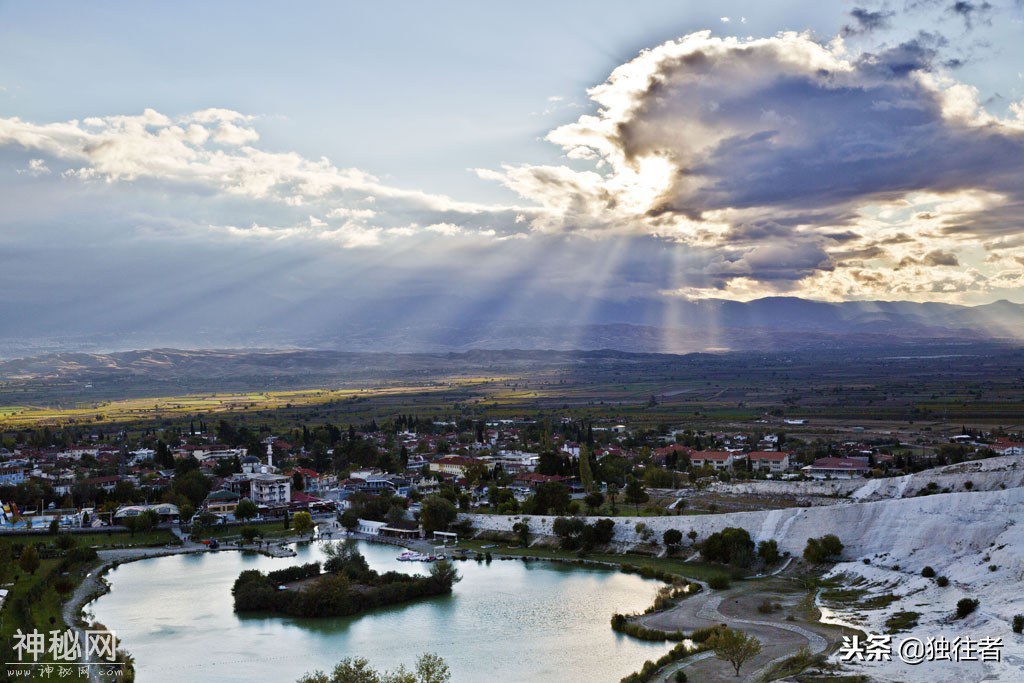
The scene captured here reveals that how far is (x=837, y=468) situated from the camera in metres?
51.5

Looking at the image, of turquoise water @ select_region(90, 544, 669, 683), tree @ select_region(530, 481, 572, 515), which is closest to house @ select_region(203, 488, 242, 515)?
turquoise water @ select_region(90, 544, 669, 683)

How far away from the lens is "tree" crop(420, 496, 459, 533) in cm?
4172

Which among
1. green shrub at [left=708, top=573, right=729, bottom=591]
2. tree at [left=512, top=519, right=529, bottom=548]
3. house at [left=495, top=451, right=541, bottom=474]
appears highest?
house at [left=495, top=451, right=541, bottom=474]

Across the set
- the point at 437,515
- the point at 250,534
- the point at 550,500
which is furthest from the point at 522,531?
the point at 250,534

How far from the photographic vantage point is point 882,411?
290 feet

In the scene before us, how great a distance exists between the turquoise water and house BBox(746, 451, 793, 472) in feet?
79.1

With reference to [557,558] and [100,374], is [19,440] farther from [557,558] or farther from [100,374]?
[100,374]

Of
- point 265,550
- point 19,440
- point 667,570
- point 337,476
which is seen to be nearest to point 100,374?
point 19,440

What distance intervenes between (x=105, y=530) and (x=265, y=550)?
9457 mm

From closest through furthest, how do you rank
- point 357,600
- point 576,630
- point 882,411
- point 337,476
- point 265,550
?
point 576,630, point 357,600, point 265,550, point 337,476, point 882,411

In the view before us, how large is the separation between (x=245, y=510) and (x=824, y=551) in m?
27.4

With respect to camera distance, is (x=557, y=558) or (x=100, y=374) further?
(x=100, y=374)

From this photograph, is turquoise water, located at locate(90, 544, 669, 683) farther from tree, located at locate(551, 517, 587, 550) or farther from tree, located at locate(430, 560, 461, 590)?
tree, located at locate(551, 517, 587, 550)

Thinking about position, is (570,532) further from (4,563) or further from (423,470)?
(423,470)
